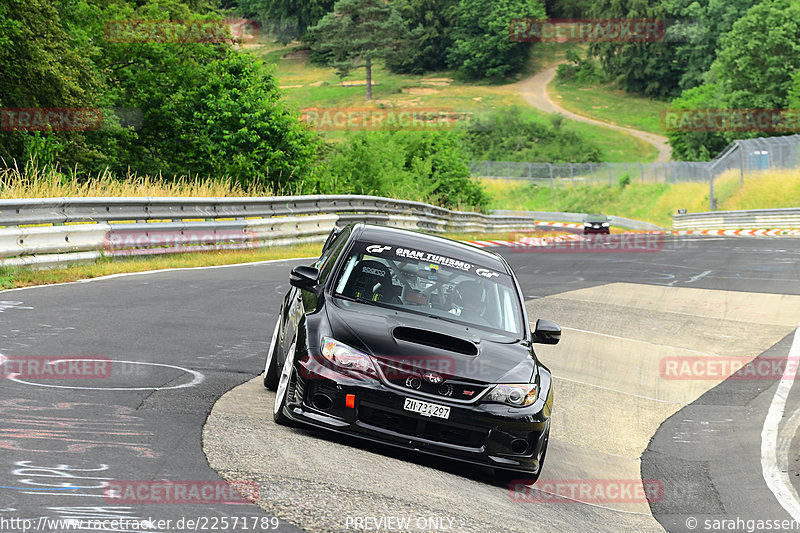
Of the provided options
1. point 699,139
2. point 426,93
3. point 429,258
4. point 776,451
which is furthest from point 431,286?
point 426,93

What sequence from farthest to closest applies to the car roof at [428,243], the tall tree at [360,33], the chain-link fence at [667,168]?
the tall tree at [360,33]
the chain-link fence at [667,168]
the car roof at [428,243]

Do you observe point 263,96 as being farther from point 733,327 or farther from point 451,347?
point 451,347

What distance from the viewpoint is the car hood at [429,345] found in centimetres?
680

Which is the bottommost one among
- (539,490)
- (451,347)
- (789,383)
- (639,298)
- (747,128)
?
(747,128)

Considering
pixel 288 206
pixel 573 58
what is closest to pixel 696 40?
pixel 573 58

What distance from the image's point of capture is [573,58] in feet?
486

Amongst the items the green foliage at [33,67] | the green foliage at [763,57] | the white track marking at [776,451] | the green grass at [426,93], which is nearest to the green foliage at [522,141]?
the green grass at [426,93]

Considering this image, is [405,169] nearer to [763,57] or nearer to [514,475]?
[514,475]

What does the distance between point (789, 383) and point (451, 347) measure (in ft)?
20.6

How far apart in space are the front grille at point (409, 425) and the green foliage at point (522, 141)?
101m

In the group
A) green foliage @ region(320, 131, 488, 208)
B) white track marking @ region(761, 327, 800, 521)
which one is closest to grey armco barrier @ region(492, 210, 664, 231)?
green foliage @ region(320, 131, 488, 208)

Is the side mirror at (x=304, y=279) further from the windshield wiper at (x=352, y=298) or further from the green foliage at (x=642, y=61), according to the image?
the green foliage at (x=642, y=61)

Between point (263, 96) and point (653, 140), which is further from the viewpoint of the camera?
point (653, 140)

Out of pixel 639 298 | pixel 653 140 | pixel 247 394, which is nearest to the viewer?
pixel 247 394
